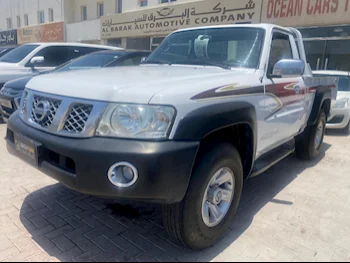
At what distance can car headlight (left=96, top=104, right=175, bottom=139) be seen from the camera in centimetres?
199

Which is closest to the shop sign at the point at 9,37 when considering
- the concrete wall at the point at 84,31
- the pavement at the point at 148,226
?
the concrete wall at the point at 84,31

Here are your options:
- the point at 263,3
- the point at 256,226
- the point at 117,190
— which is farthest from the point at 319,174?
the point at 263,3

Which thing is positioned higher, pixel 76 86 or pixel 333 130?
pixel 76 86

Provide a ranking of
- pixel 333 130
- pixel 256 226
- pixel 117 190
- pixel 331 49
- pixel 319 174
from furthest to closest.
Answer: pixel 331 49
pixel 333 130
pixel 319 174
pixel 256 226
pixel 117 190

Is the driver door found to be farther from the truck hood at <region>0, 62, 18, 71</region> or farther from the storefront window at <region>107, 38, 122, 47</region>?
the storefront window at <region>107, 38, 122, 47</region>

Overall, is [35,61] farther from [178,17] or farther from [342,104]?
[178,17]

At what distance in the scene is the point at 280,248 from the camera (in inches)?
99.3

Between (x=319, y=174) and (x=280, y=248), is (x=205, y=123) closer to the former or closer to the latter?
(x=280, y=248)

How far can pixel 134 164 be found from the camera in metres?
1.90

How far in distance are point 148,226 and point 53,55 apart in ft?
20.9

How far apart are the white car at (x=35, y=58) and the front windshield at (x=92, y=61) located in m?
1.14

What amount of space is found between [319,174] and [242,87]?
2553 millimetres

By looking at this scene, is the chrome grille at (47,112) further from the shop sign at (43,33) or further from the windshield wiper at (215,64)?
the shop sign at (43,33)

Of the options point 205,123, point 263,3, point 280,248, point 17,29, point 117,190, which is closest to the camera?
point 117,190
